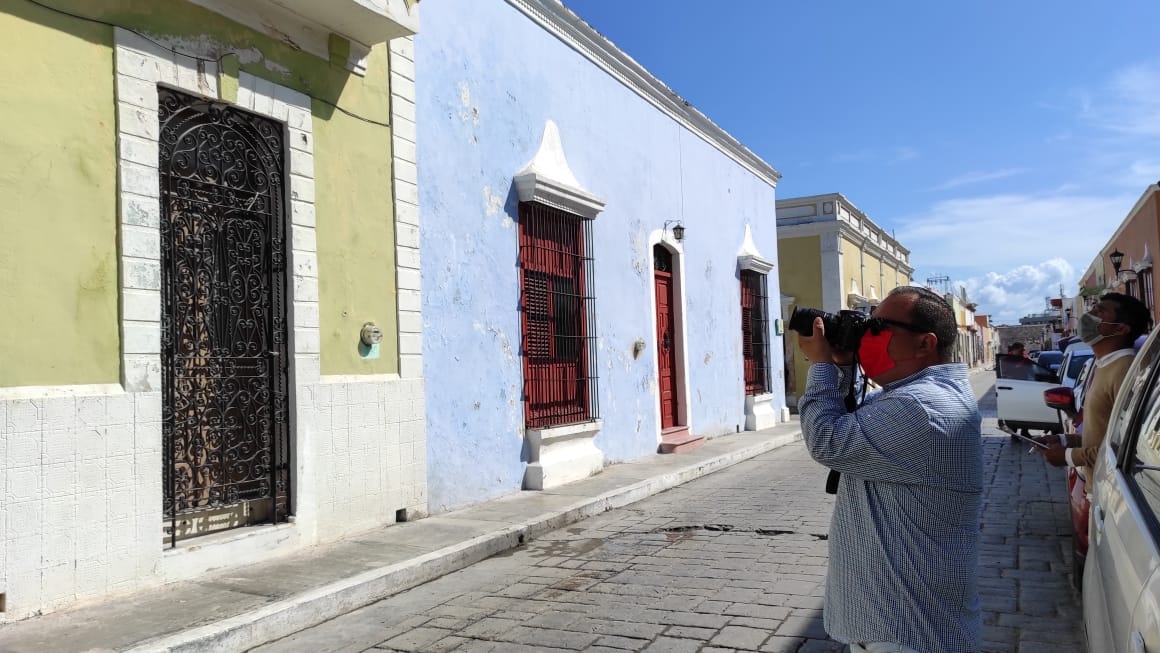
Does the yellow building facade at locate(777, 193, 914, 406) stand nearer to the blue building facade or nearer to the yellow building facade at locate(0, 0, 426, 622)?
the blue building facade

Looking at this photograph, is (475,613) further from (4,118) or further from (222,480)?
(4,118)

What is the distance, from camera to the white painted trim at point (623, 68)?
10.2 m

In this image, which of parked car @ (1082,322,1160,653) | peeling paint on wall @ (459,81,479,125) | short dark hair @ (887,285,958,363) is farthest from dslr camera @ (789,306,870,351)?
peeling paint on wall @ (459,81,479,125)

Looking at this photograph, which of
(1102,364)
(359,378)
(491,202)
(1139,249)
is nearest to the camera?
(1102,364)

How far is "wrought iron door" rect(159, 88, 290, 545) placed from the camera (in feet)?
19.1

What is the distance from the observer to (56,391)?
16.3 feet

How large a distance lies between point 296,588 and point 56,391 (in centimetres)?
179

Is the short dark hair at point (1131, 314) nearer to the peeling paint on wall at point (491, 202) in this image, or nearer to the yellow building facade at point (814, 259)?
the peeling paint on wall at point (491, 202)

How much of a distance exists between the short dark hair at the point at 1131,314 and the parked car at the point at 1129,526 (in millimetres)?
1406

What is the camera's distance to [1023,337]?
86.1 metres

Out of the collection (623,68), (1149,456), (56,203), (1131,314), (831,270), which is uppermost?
(623,68)

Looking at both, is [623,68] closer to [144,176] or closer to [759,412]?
[759,412]

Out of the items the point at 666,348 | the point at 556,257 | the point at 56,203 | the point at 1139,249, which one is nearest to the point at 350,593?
the point at 56,203

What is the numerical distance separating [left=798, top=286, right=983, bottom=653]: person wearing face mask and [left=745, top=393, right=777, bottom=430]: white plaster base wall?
14090mm
